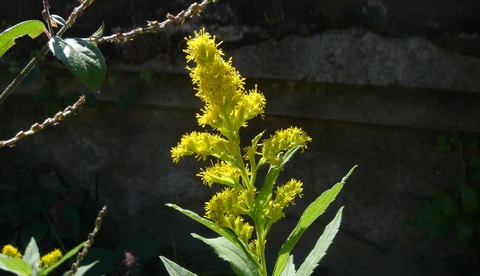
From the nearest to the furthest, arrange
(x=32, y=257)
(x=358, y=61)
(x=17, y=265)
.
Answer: (x=17, y=265), (x=32, y=257), (x=358, y=61)

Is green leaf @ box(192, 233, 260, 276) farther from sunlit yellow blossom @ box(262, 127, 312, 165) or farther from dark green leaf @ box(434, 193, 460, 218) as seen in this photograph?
dark green leaf @ box(434, 193, 460, 218)

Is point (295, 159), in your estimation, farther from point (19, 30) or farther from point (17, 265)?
point (19, 30)

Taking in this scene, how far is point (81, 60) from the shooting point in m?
0.87

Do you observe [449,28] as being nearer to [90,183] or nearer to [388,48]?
[388,48]

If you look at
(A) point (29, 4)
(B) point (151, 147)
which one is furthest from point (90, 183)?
(A) point (29, 4)

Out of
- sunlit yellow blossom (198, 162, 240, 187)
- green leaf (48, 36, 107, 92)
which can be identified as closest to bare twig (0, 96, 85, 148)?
green leaf (48, 36, 107, 92)

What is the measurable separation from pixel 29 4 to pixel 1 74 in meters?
0.37

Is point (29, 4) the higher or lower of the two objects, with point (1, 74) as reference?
higher

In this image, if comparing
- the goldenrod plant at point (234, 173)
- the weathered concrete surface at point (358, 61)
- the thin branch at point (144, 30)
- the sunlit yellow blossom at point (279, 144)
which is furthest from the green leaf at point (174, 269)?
the weathered concrete surface at point (358, 61)

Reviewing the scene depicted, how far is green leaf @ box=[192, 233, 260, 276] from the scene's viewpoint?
1.31 meters

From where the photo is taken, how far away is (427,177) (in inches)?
112

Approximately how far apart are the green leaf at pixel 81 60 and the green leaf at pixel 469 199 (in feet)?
7.16

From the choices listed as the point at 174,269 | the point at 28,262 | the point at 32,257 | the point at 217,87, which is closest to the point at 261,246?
the point at 174,269

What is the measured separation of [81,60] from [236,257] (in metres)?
0.58
